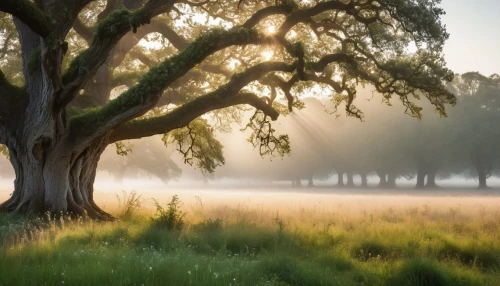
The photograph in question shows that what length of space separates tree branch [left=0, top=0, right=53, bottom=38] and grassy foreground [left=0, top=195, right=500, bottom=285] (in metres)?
4.76

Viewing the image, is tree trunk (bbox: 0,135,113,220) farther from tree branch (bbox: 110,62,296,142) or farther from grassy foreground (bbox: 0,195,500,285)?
tree branch (bbox: 110,62,296,142)

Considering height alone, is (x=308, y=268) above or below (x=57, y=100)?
below

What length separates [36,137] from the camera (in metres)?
12.5

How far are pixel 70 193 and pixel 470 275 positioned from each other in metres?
11.9

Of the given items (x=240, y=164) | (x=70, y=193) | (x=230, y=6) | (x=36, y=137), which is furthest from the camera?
(x=240, y=164)

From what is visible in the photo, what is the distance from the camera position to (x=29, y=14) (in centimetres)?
927

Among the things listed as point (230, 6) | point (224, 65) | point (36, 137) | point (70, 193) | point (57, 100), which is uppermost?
point (230, 6)

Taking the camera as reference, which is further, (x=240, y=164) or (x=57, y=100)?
(x=240, y=164)

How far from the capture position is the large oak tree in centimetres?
1103

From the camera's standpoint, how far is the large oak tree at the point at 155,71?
11.0 metres

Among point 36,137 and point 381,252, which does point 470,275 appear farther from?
point 36,137

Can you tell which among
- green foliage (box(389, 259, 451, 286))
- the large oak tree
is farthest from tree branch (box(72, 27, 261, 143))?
green foliage (box(389, 259, 451, 286))

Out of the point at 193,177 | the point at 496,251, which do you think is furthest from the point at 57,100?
the point at 193,177

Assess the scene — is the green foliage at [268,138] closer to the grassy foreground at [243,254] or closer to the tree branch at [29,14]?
the grassy foreground at [243,254]
